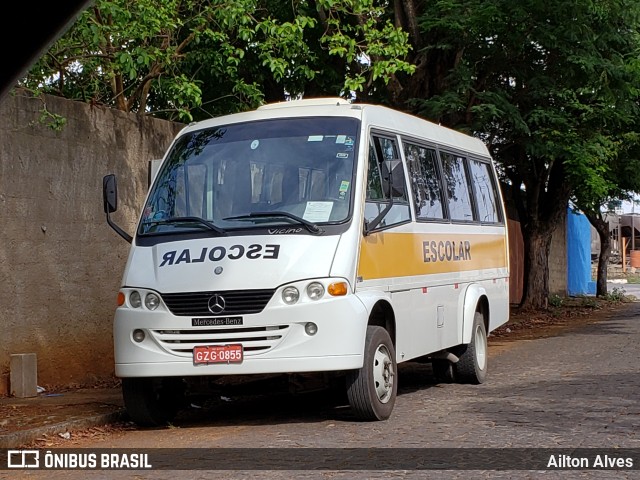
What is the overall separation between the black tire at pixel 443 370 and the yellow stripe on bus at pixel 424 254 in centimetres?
105

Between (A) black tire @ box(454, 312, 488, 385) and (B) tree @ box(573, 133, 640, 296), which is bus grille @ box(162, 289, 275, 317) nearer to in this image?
(A) black tire @ box(454, 312, 488, 385)

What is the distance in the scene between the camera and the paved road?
746 cm

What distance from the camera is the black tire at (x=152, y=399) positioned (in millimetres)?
8930

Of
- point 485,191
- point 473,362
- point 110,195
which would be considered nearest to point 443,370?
point 473,362

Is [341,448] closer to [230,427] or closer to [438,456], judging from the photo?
[438,456]

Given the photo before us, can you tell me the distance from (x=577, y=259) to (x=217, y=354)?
29246mm

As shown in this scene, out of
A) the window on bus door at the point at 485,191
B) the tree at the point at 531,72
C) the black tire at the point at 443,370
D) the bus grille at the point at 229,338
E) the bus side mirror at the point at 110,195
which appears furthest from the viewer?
the tree at the point at 531,72

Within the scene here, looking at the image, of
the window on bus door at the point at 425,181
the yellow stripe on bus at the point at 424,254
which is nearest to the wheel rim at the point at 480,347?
the yellow stripe on bus at the point at 424,254

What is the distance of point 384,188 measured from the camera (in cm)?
946

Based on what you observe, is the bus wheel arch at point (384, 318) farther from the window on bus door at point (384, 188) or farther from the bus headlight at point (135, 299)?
the bus headlight at point (135, 299)

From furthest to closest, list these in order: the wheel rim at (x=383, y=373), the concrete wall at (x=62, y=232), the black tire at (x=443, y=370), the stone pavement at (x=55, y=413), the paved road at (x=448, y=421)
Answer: the black tire at (x=443, y=370), the concrete wall at (x=62, y=232), the wheel rim at (x=383, y=373), the stone pavement at (x=55, y=413), the paved road at (x=448, y=421)

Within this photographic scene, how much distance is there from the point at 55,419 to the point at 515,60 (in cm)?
1076

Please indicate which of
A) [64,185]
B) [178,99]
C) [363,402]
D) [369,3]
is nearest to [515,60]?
[369,3]

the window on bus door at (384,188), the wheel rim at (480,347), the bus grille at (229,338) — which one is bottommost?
the wheel rim at (480,347)
